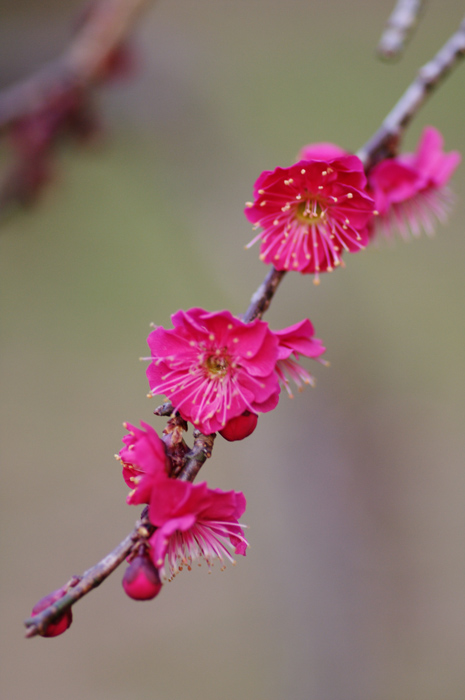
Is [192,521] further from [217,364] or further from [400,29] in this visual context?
[400,29]

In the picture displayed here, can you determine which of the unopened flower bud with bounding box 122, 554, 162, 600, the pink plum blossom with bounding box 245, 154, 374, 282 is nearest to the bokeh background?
the pink plum blossom with bounding box 245, 154, 374, 282

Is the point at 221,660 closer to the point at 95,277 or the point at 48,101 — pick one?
the point at 95,277

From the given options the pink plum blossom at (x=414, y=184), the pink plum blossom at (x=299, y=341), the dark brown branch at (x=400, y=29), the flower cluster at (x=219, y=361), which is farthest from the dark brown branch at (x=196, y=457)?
the dark brown branch at (x=400, y=29)

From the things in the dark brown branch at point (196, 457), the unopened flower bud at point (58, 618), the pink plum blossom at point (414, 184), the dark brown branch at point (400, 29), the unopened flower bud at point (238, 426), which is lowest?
the unopened flower bud at point (58, 618)

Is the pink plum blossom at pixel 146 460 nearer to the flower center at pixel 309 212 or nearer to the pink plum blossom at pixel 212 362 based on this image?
the pink plum blossom at pixel 212 362

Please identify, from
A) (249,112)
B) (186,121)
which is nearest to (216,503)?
(186,121)

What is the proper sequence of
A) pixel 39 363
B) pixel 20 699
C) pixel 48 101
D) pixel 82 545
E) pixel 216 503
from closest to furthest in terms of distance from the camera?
1. pixel 216 503
2. pixel 48 101
3. pixel 20 699
4. pixel 82 545
5. pixel 39 363
